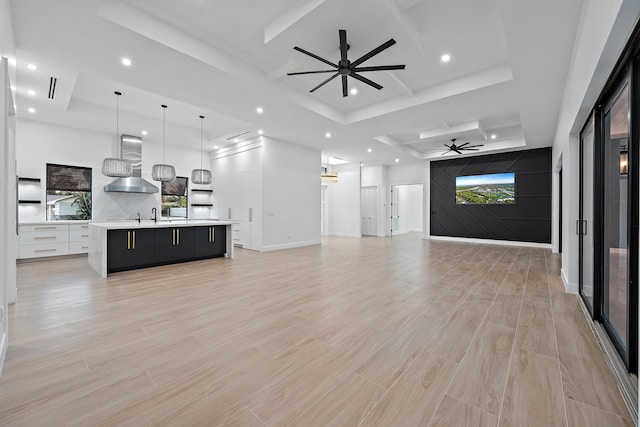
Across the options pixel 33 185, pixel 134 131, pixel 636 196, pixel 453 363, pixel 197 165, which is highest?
pixel 134 131

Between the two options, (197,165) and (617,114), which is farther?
(197,165)

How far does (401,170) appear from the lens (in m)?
12.2

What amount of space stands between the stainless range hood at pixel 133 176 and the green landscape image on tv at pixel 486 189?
34.1 ft

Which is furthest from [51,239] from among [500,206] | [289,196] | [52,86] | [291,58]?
[500,206]

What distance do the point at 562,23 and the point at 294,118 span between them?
446cm

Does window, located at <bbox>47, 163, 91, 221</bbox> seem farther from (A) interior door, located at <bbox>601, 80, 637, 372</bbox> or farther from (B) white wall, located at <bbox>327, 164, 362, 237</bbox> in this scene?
(A) interior door, located at <bbox>601, 80, 637, 372</bbox>

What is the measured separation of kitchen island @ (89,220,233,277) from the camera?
4.89 m

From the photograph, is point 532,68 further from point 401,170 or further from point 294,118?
point 401,170

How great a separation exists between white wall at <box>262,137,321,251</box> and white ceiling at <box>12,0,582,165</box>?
1650mm

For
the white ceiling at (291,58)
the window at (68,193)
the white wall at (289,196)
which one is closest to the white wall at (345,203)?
the white wall at (289,196)

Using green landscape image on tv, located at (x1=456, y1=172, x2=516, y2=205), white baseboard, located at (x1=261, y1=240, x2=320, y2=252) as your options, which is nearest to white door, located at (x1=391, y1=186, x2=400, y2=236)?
green landscape image on tv, located at (x1=456, y1=172, x2=516, y2=205)

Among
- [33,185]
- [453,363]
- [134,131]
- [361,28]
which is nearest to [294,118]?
[361,28]

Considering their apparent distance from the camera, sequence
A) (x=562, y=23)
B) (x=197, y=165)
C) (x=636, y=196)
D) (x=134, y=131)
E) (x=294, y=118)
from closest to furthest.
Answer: (x=636, y=196)
(x=562, y=23)
(x=294, y=118)
(x=134, y=131)
(x=197, y=165)

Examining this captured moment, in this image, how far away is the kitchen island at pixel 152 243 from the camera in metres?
4.89
